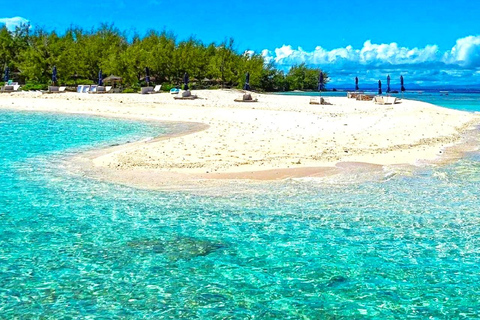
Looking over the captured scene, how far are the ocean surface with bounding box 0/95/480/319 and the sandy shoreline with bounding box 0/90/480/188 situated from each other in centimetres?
158

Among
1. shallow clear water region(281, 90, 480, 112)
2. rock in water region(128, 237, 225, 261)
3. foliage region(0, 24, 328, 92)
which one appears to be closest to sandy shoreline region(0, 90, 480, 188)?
rock in water region(128, 237, 225, 261)

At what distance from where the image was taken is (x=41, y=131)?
966 inches

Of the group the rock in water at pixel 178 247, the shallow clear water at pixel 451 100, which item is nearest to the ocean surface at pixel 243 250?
the rock in water at pixel 178 247

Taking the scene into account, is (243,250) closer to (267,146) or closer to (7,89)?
(267,146)

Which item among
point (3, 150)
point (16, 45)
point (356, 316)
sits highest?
point (16, 45)

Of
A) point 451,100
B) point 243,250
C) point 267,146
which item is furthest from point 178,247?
point 451,100

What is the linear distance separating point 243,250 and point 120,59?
189 ft

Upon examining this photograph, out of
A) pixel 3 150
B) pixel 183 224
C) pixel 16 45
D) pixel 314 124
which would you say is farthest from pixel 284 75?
pixel 183 224

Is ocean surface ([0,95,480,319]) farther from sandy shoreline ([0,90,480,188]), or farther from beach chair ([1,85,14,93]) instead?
beach chair ([1,85,14,93])

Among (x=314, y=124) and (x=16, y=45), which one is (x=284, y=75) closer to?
(x=16, y=45)

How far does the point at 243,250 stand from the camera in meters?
7.95

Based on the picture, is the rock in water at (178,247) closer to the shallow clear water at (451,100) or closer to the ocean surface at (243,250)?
the ocean surface at (243,250)

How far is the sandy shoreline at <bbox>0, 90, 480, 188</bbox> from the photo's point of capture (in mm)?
14180

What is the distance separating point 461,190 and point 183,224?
260 inches
